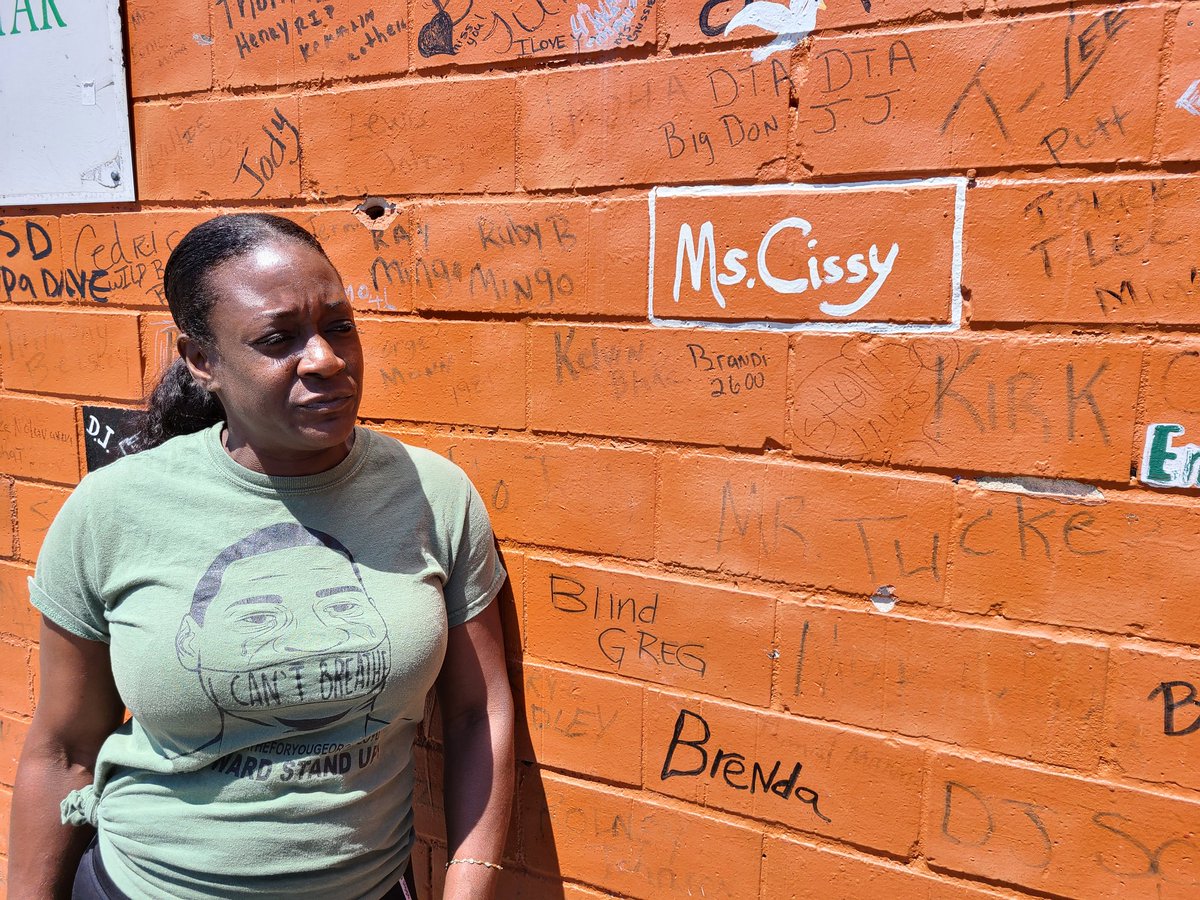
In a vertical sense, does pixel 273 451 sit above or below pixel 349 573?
above

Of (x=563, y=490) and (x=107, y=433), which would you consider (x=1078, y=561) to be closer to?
(x=563, y=490)

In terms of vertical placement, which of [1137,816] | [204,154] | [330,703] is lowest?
[1137,816]

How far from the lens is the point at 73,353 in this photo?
2.57 meters

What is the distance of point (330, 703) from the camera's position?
5.32ft

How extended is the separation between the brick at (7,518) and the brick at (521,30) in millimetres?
1919

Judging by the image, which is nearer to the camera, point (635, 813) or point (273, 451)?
point (273, 451)

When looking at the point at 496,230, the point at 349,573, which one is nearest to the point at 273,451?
the point at 349,573

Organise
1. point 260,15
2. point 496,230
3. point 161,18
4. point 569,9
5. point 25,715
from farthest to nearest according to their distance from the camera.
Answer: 1. point 25,715
2. point 161,18
3. point 260,15
4. point 496,230
5. point 569,9

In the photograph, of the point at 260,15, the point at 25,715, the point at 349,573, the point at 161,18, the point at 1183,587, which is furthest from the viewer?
the point at 25,715

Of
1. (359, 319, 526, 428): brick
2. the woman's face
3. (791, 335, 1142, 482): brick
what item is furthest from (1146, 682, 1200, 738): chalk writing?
the woman's face

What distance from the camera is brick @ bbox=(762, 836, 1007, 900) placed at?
5.85 feet

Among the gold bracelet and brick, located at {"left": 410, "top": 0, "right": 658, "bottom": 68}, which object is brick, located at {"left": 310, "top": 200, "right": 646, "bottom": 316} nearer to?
brick, located at {"left": 410, "top": 0, "right": 658, "bottom": 68}

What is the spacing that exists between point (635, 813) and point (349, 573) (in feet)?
3.02

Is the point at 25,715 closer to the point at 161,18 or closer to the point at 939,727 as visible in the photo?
the point at 161,18
